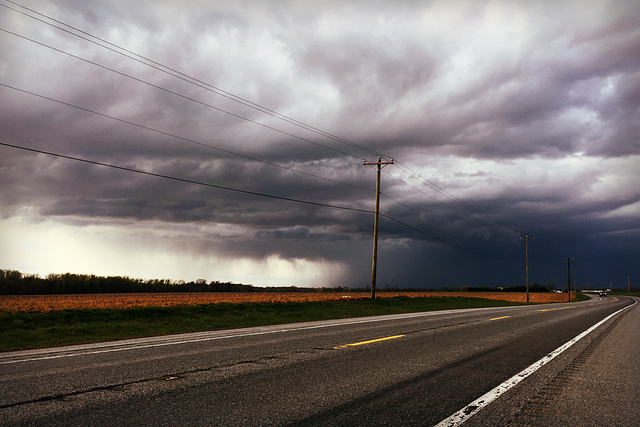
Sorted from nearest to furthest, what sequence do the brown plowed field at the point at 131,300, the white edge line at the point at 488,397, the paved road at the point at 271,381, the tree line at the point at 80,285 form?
A: the white edge line at the point at 488,397 < the paved road at the point at 271,381 < the brown plowed field at the point at 131,300 < the tree line at the point at 80,285

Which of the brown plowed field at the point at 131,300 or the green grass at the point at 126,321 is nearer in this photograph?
the green grass at the point at 126,321

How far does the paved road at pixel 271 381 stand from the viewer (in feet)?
15.8

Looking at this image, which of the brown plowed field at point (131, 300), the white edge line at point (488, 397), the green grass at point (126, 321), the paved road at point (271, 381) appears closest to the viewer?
the white edge line at point (488, 397)

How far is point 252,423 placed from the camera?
4.51 meters

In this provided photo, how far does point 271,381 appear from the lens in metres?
6.35

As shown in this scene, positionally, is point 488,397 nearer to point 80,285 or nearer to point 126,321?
point 126,321

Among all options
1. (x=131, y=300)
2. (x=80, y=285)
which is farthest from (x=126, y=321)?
(x=80, y=285)

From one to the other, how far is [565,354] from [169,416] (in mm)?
8696

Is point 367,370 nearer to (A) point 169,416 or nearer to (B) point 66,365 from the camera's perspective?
(A) point 169,416

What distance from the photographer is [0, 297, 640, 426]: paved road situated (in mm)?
4820

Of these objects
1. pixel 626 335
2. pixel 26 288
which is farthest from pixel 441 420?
pixel 26 288

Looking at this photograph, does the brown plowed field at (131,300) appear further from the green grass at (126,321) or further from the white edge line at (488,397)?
the white edge line at (488,397)

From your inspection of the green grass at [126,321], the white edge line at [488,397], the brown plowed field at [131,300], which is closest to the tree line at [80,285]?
the brown plowed field at [131,300]

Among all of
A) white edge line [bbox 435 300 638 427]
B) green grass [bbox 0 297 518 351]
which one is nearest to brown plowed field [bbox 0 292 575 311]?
green grass [bbox 0 297 518 351]
